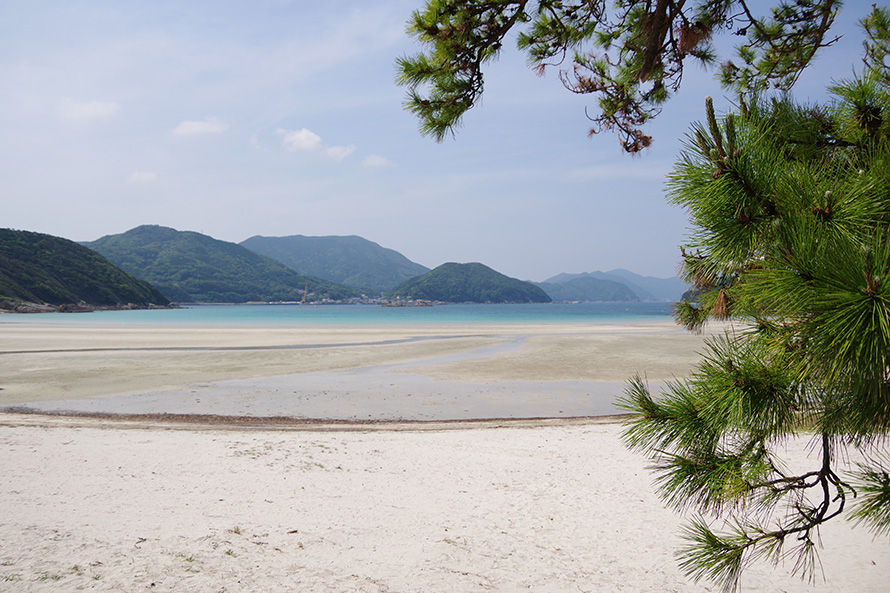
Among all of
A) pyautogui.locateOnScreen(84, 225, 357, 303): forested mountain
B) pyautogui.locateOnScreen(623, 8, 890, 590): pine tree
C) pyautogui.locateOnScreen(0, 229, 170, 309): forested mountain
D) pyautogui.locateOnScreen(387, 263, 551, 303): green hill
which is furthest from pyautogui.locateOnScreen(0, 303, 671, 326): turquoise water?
Answer: pyautogui.locateOnScreen(387, 263, 551, 303): green hill

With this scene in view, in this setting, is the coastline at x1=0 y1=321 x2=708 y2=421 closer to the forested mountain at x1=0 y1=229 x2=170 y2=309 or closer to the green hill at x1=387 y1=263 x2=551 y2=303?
the forested mountain at x1=0 y1=229 x2=170 y2=309

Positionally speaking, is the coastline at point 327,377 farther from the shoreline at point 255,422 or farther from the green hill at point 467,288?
the green hill at point 467,288

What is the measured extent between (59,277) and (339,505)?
8538 cm

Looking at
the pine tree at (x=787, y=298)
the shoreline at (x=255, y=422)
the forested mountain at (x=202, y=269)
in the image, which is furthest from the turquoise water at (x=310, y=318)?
the forested mountain at (x=202, y=269)

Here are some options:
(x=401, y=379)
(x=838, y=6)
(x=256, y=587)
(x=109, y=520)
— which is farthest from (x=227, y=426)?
(x=838, y=6)

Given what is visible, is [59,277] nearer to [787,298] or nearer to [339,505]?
[339,505]

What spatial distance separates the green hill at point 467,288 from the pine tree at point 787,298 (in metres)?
148

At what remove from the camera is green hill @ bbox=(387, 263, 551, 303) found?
158m

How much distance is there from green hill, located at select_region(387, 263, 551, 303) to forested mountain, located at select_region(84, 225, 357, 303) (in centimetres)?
2608

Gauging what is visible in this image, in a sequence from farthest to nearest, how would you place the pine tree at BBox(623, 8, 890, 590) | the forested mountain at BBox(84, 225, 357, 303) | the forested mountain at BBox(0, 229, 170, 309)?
the forested mountain at BBox(84, 225, 357, 303), the forested mountain at BBox(0, 229, 170, 309), the pine tree at BBox(623, 8, 890, 590)

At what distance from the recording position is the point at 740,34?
4109 millimetres

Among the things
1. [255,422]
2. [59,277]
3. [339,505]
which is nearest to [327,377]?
[255,422]

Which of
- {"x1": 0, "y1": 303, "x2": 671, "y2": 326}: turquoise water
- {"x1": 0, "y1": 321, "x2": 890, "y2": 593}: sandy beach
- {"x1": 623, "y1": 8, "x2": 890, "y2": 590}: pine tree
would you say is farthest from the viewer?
{"x1": 0, "y1": 303, "x2": 671, "y2": 326}: turquoise water

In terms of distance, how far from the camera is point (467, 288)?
164875 millimetres
